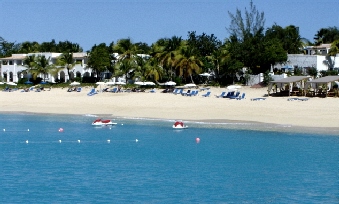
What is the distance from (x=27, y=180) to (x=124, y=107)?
104 feet

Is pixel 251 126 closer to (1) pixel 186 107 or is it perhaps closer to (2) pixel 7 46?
(1) pixel 186 107

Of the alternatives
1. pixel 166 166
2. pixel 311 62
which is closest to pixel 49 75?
pixel 311 62

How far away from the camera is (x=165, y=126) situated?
153 ft

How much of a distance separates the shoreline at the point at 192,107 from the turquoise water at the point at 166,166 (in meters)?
4.09

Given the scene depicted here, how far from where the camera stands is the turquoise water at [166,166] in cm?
2416

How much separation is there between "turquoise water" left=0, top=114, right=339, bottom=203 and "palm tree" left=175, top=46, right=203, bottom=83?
1103 inches

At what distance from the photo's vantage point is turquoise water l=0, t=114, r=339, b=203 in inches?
951

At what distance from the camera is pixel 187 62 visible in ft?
242

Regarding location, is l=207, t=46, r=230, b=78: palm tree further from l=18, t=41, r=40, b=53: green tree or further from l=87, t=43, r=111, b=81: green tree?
l=18, t=41, r=40, b=53: green tree

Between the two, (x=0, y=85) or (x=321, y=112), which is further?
(x=0, y=85)

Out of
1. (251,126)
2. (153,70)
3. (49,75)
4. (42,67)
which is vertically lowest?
(251,126)

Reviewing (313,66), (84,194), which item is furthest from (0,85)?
(84,194)

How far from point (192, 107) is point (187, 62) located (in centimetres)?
1921

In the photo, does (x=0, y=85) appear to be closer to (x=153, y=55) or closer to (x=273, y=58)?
(x=153, y=55)
